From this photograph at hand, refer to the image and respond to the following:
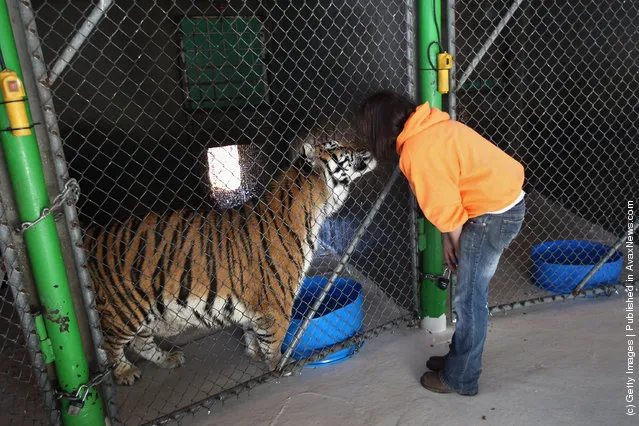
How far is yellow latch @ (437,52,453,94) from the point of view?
9.13ft

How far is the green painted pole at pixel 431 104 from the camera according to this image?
2.78m

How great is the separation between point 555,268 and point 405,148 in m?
2.25

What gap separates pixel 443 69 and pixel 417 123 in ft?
2.50

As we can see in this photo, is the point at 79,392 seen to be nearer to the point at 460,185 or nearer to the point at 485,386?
the point at 460,185

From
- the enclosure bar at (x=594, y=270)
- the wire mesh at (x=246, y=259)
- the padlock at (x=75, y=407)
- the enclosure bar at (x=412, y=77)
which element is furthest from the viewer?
the enclosure bar at (x=594, y=270)

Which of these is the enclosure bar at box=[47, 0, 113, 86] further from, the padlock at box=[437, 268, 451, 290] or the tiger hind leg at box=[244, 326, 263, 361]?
the padlock at box=[437, 268, 451, 290]

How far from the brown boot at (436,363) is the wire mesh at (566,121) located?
0.73 metres

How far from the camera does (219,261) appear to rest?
9.91ft

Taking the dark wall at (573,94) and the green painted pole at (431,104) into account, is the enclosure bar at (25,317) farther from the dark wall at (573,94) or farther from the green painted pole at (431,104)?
the dark wall at (573,94)

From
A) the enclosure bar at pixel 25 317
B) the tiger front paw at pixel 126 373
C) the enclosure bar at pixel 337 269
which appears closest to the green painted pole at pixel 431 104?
the enclosure bar at pixel 337 269

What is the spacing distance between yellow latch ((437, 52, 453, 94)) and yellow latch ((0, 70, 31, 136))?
2008mm

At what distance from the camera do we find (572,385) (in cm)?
269

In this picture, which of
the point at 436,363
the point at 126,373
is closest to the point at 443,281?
the point at 436,363

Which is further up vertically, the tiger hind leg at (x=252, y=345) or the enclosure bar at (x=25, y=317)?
the enclosure bar at (x=25, y=317)
